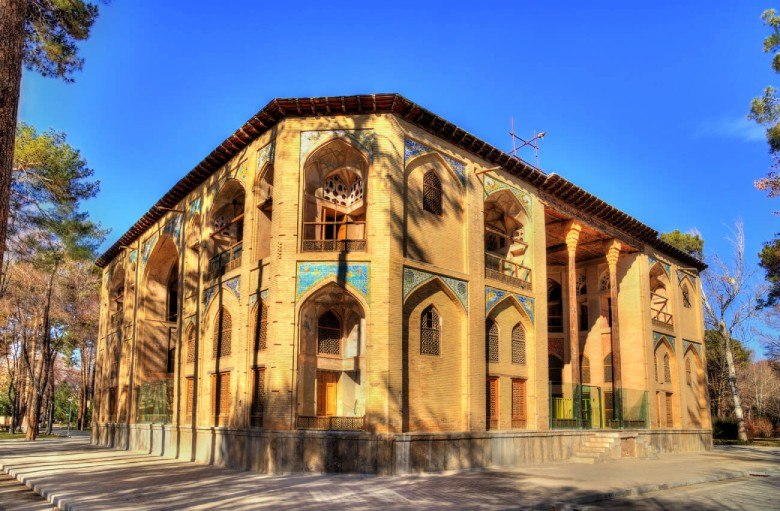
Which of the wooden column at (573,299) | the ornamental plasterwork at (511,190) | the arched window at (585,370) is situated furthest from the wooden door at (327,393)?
the arched window at (585,370)

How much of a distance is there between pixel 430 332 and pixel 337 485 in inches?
203

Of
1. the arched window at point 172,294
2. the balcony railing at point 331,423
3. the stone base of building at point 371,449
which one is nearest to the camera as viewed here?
the stone base of building at point 371,449

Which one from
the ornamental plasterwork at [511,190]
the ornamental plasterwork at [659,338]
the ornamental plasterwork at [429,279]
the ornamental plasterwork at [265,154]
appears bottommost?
the ornamental plasterwork at [659,338]

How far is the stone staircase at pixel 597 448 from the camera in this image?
1986cm

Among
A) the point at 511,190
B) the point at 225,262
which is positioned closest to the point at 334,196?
the point at 225,262

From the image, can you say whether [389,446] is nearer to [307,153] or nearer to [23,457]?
[307,153]

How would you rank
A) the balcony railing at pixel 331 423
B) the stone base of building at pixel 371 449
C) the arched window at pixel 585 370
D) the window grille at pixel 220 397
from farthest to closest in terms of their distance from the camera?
the arched window at pixel 585 370
the window grille at pixel 220 397
the balcony railing at pixel 331 423
the stone base of building at pixel 371 449

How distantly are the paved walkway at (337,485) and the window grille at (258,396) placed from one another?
139 centimetres

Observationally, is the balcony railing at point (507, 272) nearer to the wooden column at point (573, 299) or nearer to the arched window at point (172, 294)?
the wooden column at point (573, 299)

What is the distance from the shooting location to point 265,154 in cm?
1823

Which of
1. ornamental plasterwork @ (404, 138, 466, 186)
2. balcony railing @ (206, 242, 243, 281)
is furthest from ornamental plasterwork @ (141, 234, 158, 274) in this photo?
ornamental plasterwork @ (404, 138, 466, 186)

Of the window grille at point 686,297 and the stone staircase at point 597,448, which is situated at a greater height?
the window grille at point 686,297

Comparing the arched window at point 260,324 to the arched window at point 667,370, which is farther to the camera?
the arched window at point 667,370

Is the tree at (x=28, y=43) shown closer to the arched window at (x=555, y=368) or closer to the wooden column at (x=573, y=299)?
the wooden column at (x=573, y=299)
